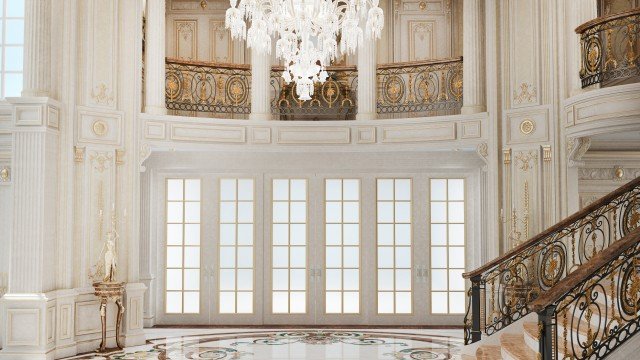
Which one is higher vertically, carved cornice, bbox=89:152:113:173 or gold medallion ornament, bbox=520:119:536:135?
gold medallion ornament, bbox=520:119:536:135

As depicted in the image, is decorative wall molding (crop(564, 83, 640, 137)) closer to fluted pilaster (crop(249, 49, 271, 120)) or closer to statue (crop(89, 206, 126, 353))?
fluted pilaster (crop(249, 49, 271, 120))

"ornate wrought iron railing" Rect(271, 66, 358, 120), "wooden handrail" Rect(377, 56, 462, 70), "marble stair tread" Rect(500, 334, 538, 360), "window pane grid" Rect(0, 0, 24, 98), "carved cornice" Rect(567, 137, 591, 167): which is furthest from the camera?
"ornate wrought iron railing" Rect(271, 66, 358, 120)

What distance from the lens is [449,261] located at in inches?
451

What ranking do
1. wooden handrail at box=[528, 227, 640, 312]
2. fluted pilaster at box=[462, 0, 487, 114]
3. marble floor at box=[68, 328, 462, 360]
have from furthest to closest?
fluted pilaster at box=[462, 0, 487, 114]
marble floor at box=[68, 328, 462, 360]
wooden handrail at box=[528, 227, 640, 312]

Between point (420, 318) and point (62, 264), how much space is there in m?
5.41

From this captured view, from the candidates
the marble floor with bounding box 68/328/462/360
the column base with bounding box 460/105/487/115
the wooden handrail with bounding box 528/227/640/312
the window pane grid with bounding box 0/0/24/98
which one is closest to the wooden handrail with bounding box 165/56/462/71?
the column base with bounding box 460/105/487/115

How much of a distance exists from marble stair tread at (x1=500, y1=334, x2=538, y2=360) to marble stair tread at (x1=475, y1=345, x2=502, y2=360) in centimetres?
13

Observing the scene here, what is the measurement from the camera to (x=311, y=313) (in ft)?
37.6

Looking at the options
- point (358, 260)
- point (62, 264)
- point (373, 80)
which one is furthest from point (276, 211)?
point (62, 264)

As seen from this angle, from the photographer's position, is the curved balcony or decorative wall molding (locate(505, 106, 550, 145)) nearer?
decorative wall molding (locate(505, 106, 550, 145))

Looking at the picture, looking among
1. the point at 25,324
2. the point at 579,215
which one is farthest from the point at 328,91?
the point at 25,324

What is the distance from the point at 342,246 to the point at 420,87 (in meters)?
2.74

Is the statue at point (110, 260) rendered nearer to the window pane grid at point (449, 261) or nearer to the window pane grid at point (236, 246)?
the window pane grid at point (236, 246)

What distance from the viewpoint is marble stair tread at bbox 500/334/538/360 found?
6.36 meters
